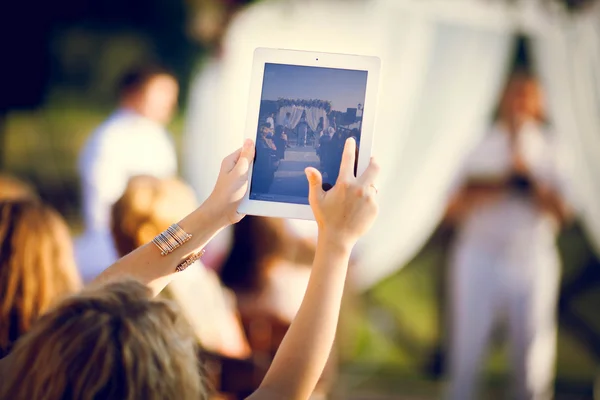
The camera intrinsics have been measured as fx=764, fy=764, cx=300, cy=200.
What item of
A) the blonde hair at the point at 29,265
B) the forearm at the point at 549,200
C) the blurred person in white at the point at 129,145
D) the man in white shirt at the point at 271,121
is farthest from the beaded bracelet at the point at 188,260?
the forearm at the point at 549,200

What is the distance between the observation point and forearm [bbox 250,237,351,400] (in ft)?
3.42

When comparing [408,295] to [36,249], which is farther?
[408,295]

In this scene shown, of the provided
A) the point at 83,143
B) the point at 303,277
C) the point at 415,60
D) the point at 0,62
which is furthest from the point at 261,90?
the point at 0,62

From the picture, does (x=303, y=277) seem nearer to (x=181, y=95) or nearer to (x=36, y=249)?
(x=36, y=249)

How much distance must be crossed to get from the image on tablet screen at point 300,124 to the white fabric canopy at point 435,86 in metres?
2.79

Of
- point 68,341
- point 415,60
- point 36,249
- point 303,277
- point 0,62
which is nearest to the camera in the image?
point 68,341

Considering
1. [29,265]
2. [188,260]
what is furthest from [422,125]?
[188,260]

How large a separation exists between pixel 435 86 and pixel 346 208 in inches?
125

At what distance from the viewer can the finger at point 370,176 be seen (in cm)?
113

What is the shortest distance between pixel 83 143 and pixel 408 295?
2001 millimetres

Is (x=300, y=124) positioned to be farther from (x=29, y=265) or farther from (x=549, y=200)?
(x=549, y=200)

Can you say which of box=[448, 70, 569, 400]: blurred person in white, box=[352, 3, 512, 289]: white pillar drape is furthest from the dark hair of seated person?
box=[448, 70, 569, 400]: blurred person in white

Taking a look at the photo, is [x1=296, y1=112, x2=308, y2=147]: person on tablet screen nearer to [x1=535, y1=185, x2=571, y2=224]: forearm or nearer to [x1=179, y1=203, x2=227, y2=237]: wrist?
[x1=179, y1=203, x2=227, y2=237]: wrist

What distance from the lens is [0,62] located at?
446 cm
